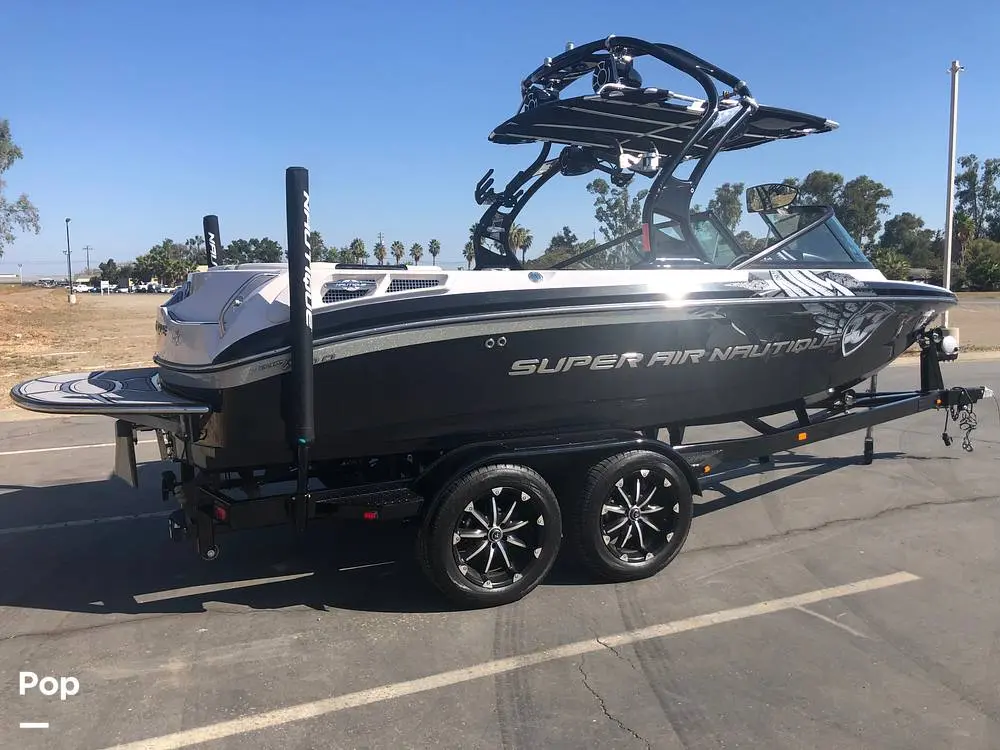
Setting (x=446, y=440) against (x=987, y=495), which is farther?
(x=987, y=495)

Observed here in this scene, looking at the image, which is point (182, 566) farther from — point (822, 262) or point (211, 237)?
point (822, 262)

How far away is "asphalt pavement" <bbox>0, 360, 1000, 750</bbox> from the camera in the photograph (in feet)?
10.1

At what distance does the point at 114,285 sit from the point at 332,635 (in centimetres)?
14631

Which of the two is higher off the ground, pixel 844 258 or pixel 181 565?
pixel 844 258

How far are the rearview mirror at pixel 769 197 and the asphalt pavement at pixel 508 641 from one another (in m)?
2.53

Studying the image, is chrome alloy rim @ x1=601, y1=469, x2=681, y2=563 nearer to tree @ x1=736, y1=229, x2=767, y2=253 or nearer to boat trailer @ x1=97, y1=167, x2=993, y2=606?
boat trailer @ x1=97, y1=167, x2=993, y2=606

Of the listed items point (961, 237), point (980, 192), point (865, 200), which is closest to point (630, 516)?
point (865, 200)

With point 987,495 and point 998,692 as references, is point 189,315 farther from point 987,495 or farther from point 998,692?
point 987,495

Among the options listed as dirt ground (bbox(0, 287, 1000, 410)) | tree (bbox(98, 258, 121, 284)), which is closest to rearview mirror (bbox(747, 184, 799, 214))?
dirt ground (bbox(0, 287, 1000, 410))

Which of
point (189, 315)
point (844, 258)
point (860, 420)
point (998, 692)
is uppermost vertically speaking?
point (844, 258)

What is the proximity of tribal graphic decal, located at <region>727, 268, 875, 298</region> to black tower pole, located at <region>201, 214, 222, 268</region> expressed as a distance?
3943 mm

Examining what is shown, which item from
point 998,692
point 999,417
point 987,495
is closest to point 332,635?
point 998,692

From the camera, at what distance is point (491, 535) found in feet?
13.8

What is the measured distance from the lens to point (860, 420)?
6.10m
